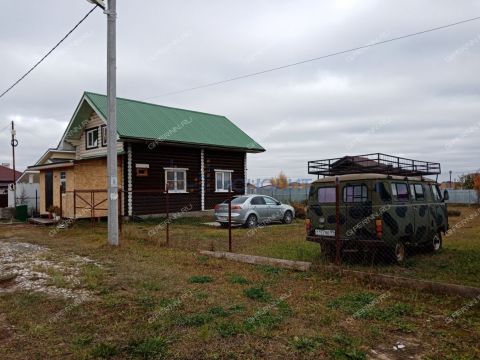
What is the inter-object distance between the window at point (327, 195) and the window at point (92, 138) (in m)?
15.3

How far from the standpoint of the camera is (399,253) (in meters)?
8.02

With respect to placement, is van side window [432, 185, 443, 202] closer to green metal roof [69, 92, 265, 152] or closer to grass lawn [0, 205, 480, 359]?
grass lawn [0, 205, 480, 359]

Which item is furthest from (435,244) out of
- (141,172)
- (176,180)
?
(176,180)

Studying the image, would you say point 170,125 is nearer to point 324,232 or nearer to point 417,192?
point 324,232

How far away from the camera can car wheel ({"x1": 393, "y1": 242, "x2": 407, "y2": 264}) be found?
7.84 meters

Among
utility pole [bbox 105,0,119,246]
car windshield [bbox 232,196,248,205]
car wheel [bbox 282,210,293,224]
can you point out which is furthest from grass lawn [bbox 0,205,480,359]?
car wheel [bbox 282,210,293,224]

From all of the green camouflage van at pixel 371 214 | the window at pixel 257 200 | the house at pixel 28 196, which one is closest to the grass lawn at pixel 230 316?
the green camouflage van at pixel 371 214

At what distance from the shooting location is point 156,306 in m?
5.48

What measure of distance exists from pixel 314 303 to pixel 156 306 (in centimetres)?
223

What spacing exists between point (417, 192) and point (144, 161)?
13.6 metres

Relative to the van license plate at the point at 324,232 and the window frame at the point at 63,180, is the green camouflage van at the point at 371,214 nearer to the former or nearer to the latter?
the van license plate at the point at 324,232

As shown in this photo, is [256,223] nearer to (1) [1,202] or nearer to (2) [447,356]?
(2) [447,356]

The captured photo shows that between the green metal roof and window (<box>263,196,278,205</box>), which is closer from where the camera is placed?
A: window (<box>263,196,278,205</box>)

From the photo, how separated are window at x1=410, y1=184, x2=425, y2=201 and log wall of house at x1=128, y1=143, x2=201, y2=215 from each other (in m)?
12.7
